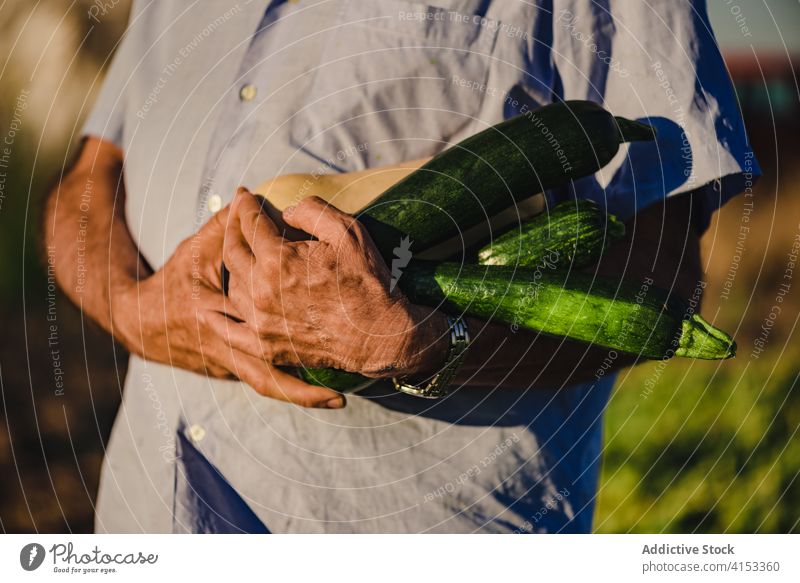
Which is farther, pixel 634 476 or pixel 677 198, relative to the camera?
pixel 634 476

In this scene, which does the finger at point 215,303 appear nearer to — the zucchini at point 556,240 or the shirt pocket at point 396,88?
the shirt pocket at point 396,88

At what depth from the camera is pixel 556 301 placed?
4.12ft

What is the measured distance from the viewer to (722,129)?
1.46 meters

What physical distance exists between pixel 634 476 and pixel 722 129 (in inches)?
77.7

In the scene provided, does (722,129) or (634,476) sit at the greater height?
(722,129)

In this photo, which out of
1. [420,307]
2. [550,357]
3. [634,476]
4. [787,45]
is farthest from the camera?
[634,476]

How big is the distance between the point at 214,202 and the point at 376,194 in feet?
1.15

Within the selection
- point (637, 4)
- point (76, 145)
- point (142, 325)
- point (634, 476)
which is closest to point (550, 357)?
point (637, 4)

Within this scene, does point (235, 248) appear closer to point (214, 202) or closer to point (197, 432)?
point (214, 202)

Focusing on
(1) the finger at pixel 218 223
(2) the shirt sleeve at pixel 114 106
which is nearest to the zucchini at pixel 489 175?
(1) the finger at pixel 218 223

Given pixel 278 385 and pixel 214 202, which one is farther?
pixel 214 202
